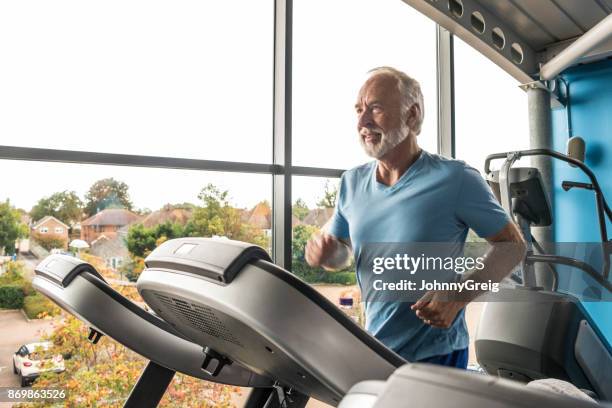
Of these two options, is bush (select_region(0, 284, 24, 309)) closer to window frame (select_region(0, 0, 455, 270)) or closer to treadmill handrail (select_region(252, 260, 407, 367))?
window frame (select_region(0, 0, 455, 270))

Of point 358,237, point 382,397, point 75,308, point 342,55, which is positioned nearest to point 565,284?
point 342,55

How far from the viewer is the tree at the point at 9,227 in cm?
221

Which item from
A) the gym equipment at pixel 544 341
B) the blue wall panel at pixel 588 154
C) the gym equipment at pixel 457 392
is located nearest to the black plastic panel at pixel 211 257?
the gym equipment at pixel 457 392

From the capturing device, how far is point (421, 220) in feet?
4.90

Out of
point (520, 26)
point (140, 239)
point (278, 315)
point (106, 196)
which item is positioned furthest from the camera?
point (520, 26)

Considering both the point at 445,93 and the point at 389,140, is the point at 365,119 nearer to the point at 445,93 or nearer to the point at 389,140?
the point at 389,140

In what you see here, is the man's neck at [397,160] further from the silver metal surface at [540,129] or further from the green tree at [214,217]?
the silver metal surface at [540,129]

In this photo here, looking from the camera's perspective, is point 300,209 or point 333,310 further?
point 300,209

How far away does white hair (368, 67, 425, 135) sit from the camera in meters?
1.63

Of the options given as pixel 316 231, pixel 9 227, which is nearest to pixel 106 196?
pixel 9 227

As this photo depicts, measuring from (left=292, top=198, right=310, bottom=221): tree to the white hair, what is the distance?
4.54 ft

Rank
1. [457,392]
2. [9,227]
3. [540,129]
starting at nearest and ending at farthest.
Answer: [457,392]
[9,227]
[540,129]

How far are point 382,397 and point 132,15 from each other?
2566 mm

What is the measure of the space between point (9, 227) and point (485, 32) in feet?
8.53
